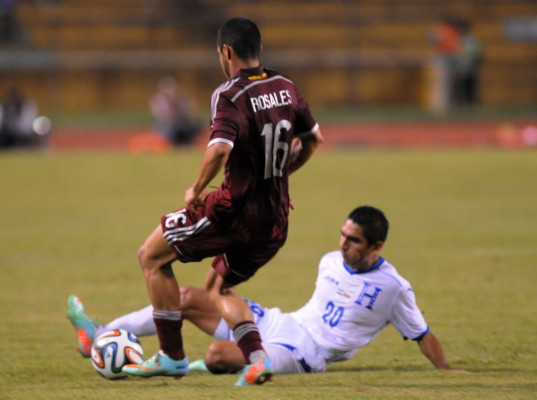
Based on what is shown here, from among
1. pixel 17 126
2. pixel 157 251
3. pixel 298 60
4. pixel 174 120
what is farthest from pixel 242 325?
pixel 298 60

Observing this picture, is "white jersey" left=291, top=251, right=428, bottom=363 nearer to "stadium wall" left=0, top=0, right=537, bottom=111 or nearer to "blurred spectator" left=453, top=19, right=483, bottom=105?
"stadium wall" left=0, top=0, right=537, bottom=111

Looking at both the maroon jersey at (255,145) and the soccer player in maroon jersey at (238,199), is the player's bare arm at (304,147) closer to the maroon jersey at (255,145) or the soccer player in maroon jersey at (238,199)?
the soccer player in maroon jersey at (238,199)

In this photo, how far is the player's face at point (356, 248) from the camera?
18.0ft

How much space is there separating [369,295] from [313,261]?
4.60 metres

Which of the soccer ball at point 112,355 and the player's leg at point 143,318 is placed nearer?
the soccer ball at point 112,355

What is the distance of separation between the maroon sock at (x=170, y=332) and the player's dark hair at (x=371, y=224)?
1.23m

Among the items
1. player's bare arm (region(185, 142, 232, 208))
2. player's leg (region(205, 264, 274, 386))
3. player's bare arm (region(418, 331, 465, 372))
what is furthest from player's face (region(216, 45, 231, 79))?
player's bare arm (region(418, 331, 465, 372))

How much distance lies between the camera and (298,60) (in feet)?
85.2

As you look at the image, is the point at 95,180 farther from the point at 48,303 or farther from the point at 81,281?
the point at 48,303

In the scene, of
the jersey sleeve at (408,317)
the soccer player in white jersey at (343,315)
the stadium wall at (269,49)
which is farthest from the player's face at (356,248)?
the stadium wall at (269,49)

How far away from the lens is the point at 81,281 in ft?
29.7

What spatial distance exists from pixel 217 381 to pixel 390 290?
120cm

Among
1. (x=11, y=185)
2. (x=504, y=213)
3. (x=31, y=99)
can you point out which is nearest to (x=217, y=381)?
(x=504, y=213)

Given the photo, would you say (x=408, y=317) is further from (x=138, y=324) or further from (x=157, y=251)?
(x=138, y=324)
